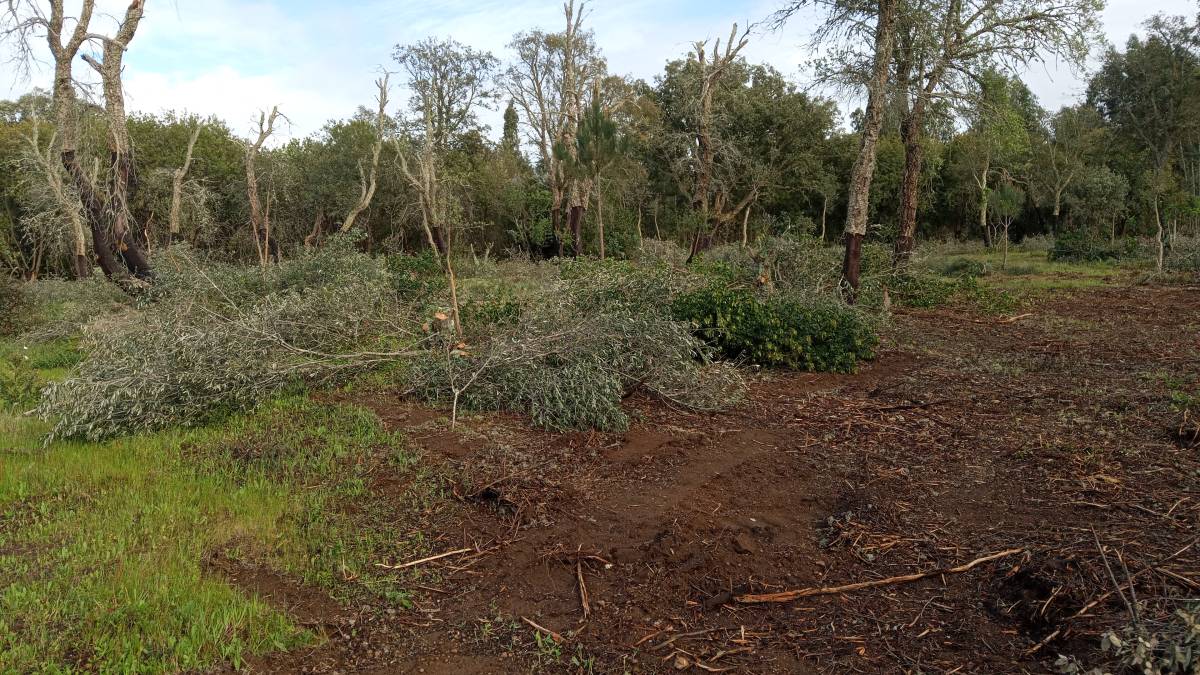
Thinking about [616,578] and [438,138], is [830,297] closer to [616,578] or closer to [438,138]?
[616,578]

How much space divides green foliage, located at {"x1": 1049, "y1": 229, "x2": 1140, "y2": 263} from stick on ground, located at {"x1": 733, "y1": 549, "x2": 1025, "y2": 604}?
20393 mm

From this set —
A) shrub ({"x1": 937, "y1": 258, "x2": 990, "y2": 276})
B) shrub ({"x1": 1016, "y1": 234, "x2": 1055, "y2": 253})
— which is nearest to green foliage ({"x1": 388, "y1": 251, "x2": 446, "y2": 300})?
shrub ({"x1": 937, "y1": 258, "x2": 990, "y2": 276})

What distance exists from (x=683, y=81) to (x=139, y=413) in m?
19.5

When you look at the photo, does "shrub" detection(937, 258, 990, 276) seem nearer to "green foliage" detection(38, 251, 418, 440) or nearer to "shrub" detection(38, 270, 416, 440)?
"green foliage" detection(38, 251, 418, 440)

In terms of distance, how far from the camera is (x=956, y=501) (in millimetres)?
4508

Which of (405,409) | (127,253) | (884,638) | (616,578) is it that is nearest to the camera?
(884,638)

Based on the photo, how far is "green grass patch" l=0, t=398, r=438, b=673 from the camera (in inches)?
123

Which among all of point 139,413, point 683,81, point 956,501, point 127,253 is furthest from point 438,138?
point 956,501

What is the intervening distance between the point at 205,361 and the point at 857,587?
5640mm

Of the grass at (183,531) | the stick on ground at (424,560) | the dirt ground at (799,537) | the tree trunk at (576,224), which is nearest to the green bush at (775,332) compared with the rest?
the dirt ground at (799,537)

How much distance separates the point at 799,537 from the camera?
163 inches

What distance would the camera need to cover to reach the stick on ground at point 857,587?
3477 mm

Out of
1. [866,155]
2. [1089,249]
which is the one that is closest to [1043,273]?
[1089,249]

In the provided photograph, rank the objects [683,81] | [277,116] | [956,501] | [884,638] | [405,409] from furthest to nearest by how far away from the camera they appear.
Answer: [683,81]
[277,116]
[405,409]
[956,501]
[884,638]
